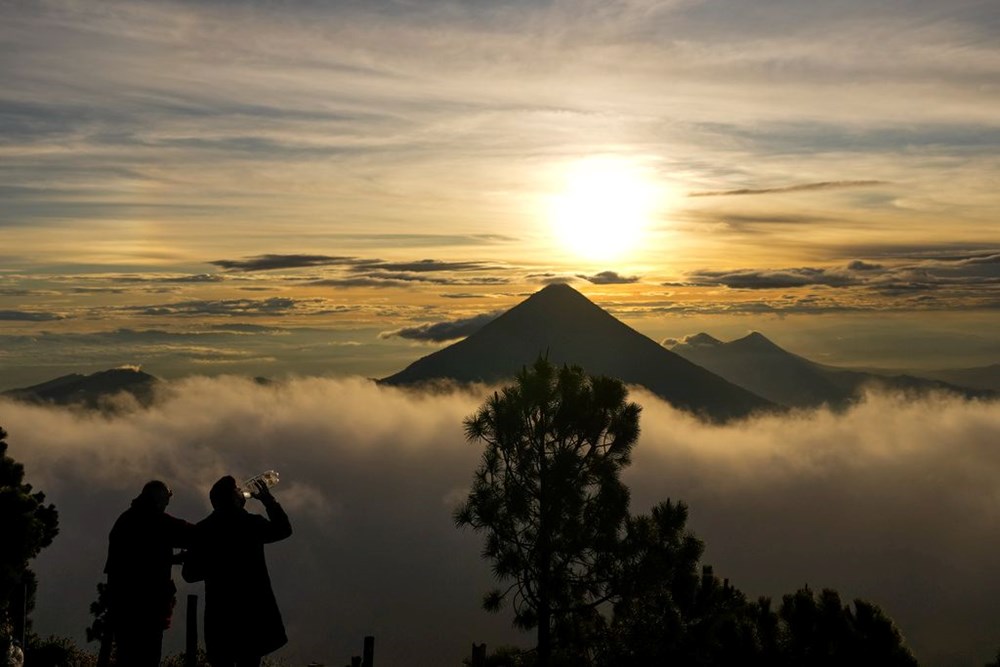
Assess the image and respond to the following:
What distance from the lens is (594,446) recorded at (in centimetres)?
3400

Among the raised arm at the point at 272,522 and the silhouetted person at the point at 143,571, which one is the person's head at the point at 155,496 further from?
the raised arm at the point at 272,522

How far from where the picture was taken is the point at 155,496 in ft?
35.9

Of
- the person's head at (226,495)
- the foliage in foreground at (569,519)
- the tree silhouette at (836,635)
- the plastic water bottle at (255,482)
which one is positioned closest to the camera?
the person's head at (226,495)

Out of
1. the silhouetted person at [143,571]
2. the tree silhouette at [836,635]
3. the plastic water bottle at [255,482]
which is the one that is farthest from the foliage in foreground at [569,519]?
the plastic water bottle at [255,482]

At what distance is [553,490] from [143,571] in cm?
2307

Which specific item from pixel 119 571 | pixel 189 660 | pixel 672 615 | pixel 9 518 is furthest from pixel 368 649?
pixel 9 518

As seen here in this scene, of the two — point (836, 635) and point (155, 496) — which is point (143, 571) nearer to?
point (155, 496)

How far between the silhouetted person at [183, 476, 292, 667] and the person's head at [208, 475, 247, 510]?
1cm

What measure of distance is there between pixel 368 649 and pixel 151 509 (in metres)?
5.23

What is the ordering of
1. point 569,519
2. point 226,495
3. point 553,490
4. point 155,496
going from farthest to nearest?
point 553,490 < point 569,519 < point 155,496 < point 226,495

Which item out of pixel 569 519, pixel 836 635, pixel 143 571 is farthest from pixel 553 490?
pixel 143 571

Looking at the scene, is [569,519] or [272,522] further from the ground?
[272,522]

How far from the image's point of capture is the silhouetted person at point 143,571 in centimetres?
1098

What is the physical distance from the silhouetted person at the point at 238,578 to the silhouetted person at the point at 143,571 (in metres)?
0.36
